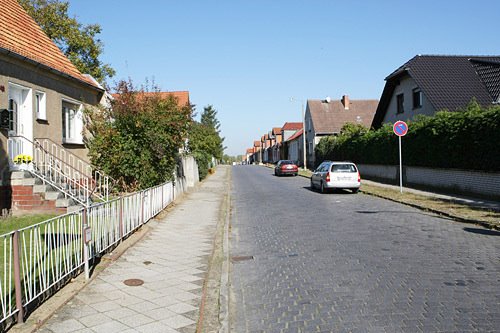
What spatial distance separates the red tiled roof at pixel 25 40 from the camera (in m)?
12.1

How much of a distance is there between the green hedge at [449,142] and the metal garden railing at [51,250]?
490 inches

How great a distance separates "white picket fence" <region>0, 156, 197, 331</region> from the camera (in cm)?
A: 444

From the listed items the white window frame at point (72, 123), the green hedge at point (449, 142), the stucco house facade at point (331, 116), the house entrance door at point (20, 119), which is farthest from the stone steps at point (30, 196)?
the stucco house facade at point (331, 116)

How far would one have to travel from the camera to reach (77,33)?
31.8 m

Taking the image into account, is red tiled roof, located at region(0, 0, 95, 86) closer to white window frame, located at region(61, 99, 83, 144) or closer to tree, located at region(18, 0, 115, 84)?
white window frame, located at region(61, 99, 83, 144)

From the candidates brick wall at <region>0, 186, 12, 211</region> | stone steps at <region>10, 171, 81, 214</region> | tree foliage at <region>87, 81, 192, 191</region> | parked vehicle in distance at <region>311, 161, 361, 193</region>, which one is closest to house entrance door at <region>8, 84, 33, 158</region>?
stone steps at <region>10, 171, 81, 214</region>

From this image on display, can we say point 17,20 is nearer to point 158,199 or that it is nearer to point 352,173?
point 158,199

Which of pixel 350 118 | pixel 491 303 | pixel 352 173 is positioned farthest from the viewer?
pixel 350 118

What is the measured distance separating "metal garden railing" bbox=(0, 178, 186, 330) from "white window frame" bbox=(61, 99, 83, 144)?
7.72m

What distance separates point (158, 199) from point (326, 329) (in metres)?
9.31

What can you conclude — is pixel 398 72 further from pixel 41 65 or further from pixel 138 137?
pixel 41 65

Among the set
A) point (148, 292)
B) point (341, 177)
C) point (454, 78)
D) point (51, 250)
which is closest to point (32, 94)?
point (51, 250)

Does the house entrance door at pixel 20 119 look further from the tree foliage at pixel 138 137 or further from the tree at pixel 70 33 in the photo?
the tree at pixel 70 33

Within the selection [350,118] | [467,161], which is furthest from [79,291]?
[350,118]
